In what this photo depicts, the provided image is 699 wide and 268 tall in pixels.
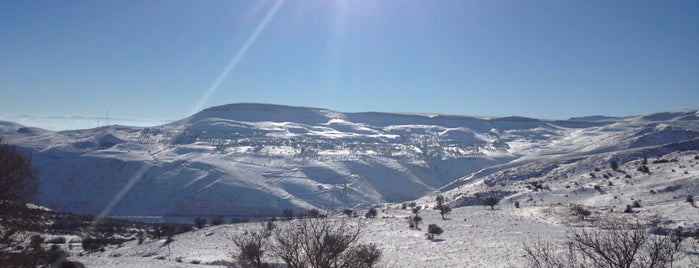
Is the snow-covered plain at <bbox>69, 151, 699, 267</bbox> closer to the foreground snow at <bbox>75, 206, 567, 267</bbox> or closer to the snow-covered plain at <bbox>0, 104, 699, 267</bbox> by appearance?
the foreground snow at <bbox>75, 206, 567, 267</bbox>

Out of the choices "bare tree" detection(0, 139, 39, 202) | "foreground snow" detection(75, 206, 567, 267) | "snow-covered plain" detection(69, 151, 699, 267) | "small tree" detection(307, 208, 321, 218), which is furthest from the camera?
"snow-covered plain" detection(69, 151, 699, 267)

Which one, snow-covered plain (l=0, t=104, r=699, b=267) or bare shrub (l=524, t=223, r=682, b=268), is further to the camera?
snow-covered plain (l=0, t=104, r=699, b=267)

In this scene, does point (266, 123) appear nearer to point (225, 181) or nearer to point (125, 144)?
point (125, 144)

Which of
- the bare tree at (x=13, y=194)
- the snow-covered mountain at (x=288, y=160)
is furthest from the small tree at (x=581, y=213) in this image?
the bare tree at (x=13, y=194)

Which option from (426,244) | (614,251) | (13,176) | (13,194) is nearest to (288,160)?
(426,244)

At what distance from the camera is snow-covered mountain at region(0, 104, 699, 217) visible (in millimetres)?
76000

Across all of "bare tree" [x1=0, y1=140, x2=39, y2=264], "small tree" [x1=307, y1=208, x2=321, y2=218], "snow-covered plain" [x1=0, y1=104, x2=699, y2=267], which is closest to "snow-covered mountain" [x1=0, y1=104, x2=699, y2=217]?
"snow-covered plain" [x1=0, y1=104, x2=699, y2=267]

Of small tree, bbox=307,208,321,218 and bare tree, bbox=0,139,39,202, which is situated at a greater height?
bare tree, bbox=0,139,39,202

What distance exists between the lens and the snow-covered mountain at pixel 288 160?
7600 centimetres

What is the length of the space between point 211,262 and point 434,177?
283 ft

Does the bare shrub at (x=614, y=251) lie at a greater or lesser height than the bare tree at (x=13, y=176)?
lesser

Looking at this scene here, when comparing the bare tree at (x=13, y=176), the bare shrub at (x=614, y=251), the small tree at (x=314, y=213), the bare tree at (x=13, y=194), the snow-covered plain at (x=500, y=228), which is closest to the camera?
the bare shrub at (x=614, y=251)

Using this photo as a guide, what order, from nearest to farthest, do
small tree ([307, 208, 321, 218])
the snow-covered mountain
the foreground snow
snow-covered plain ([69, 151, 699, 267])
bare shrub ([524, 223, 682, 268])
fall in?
bare shrub ([524, 223, 682, 268]) < small tree ([307, 208, 321, 218]) < the foreground snow < snow-covered plain ([69, 151, 699, 267]) < the snow-covered mountain

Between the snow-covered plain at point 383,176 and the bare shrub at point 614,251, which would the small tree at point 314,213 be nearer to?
the snow-covered plain at point 383,176
